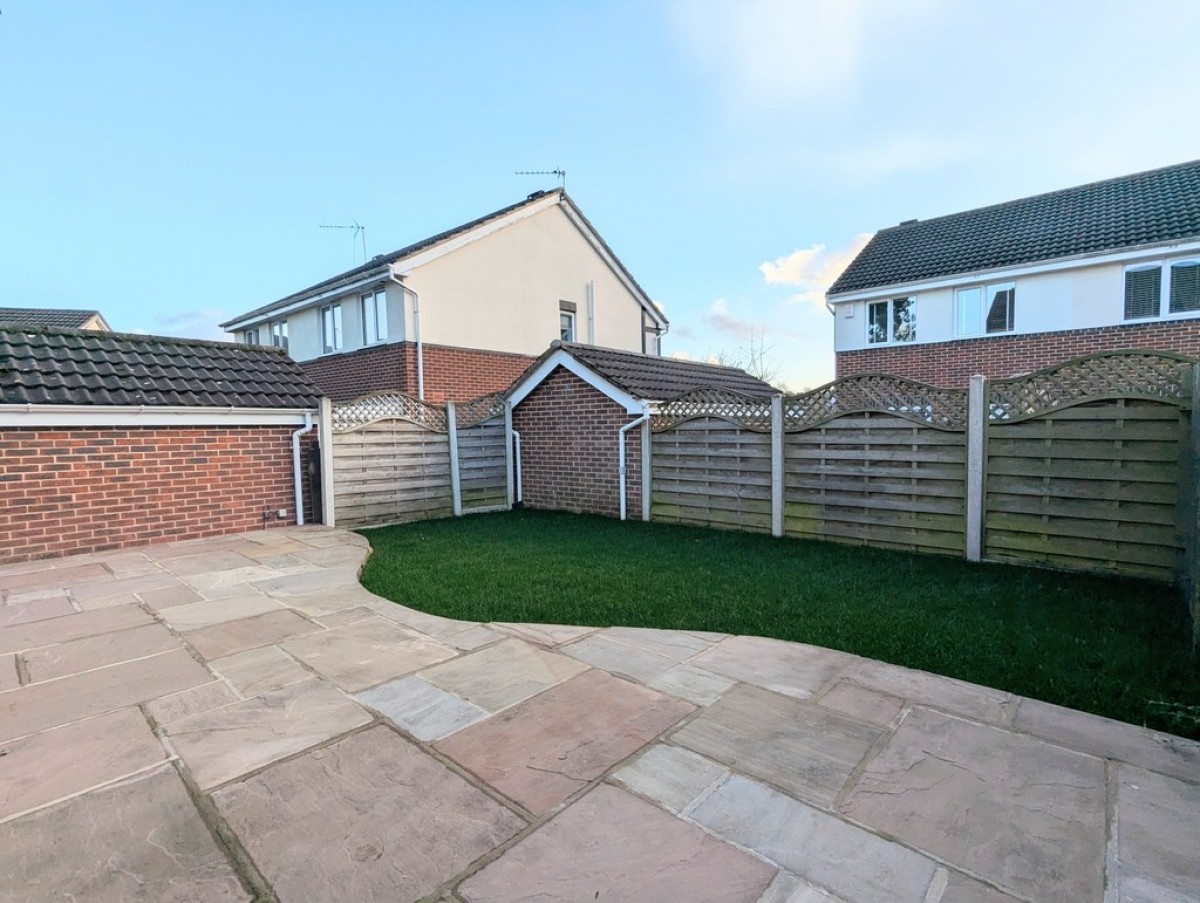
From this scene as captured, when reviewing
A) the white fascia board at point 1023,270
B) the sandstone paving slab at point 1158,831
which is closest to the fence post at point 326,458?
the sandstone paving slab at point 1158,831

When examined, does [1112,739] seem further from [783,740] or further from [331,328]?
[331,328]

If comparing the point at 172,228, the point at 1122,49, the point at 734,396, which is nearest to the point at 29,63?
the point at 172,228

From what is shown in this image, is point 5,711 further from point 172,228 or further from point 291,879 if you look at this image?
point 172,228

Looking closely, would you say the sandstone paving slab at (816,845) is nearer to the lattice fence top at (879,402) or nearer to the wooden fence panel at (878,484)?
the wooden fence panel at (878,484)

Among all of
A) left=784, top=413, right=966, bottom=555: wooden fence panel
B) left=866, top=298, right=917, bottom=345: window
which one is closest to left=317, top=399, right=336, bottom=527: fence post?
left=784, top=413, right=966, bottom=555: wooden fence panel

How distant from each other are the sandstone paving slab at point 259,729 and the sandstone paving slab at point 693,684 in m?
1.60

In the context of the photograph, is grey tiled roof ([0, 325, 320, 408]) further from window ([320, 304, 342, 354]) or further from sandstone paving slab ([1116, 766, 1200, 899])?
sandstone paving slab ([1116, 766, 1200, 899])

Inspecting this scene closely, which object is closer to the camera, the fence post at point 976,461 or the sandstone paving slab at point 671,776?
the sandstone paving slab at point 671,776

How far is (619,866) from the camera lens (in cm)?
192

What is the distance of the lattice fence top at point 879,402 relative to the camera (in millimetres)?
6383

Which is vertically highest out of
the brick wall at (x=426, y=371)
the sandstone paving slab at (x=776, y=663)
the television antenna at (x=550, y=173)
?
the television antenna at (x=550, y=173)

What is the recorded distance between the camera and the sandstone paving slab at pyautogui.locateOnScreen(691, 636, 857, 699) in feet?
10.9

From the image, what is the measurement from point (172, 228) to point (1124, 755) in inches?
776

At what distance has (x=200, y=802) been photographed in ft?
7.44
